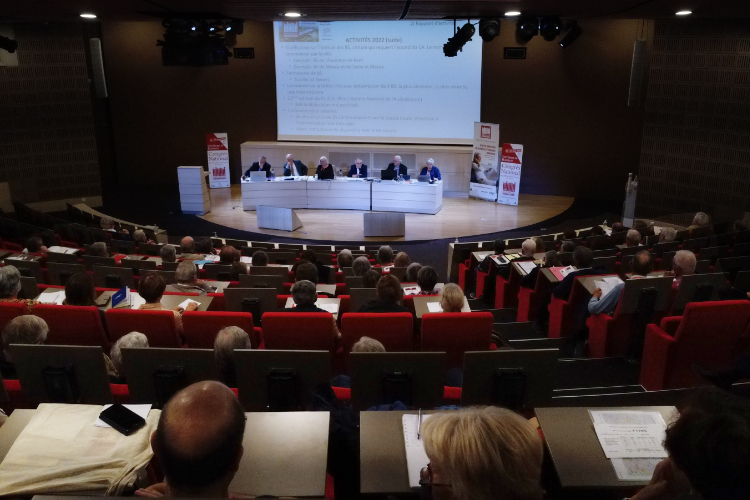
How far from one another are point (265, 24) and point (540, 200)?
753cm

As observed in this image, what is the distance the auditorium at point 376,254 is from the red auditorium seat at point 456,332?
2cm

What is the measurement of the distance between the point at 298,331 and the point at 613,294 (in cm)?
265

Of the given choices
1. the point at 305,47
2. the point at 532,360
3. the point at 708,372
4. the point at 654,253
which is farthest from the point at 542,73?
the point at 532,360

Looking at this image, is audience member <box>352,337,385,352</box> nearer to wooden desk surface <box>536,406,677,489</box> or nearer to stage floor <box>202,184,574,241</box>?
wooden desk surface <box>536,406,677,489</box>

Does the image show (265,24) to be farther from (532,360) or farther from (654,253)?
(532,360)

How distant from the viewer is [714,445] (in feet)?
5.60

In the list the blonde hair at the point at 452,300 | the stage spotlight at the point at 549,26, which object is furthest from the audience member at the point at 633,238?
the stage spotlight at the point at 549,26

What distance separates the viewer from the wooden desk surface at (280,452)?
212cm

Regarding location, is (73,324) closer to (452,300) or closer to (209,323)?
(209,323)

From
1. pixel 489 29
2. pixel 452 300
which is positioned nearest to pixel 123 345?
pixel 452 300

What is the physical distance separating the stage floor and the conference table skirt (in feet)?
0.59

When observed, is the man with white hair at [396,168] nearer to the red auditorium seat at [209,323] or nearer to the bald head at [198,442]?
the red auditorium seat at [209,323]

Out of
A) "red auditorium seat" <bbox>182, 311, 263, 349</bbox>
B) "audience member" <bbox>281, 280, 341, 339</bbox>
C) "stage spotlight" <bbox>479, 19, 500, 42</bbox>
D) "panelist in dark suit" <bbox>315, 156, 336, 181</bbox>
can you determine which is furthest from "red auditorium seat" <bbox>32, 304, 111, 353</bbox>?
"panelist in dark suit" <bbox>315, 156, 336, 181</bbox>

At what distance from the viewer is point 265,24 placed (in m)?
14.2
